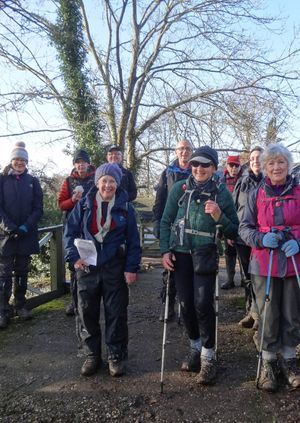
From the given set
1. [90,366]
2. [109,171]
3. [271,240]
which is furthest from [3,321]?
[271,240]

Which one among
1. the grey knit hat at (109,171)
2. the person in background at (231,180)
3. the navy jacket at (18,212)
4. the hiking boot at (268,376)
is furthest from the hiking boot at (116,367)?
the person in background at (231,180)

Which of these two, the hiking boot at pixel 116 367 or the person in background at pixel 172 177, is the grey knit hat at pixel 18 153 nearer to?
the person in background at pixel 172 177

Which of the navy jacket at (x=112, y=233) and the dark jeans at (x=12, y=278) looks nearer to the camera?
the navy jacket at (x=112, y=233)

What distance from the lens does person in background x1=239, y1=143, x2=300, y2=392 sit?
129 inches

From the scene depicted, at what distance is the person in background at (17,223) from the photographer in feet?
16.3

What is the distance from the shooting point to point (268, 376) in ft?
10.9

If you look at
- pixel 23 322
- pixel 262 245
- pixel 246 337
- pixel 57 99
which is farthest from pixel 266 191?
pixel 57 99

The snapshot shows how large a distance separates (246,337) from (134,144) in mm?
13649

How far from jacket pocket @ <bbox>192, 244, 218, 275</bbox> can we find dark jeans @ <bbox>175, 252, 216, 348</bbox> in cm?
6

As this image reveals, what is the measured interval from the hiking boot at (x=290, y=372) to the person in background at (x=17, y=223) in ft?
10.6

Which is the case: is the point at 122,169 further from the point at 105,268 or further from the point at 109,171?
the point at 105,268

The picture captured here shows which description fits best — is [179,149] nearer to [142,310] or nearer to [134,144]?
[142,310]

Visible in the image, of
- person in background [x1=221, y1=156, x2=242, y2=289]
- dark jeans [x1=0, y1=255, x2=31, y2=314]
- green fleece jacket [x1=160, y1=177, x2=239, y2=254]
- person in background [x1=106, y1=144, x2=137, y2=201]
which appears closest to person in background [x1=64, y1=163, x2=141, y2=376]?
green fleece jacket [x1=160, y1=177, x2=239, y2=254]

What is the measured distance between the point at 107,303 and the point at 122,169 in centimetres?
258
